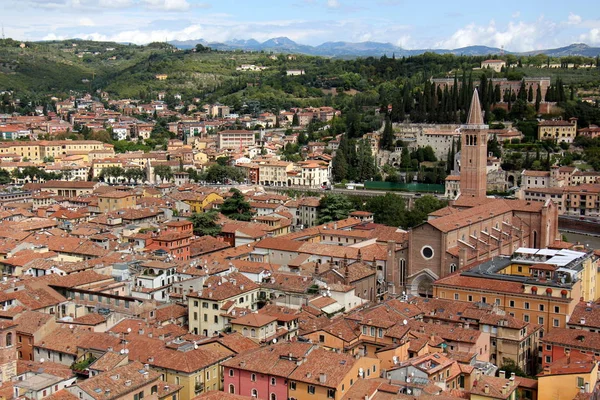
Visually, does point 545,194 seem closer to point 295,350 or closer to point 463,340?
point 463,340

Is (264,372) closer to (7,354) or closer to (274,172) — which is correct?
(7,354)

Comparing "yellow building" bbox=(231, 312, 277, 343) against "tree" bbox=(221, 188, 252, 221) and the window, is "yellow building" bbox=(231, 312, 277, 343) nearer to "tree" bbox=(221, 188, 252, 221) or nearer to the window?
the window

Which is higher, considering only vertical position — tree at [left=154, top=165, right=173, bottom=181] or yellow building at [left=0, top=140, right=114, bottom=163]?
yellow building at [left=0, top=140, right=114, bottom=163]

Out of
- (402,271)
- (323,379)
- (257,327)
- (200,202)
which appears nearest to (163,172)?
(200,202)

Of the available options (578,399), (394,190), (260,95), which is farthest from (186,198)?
(260,95)

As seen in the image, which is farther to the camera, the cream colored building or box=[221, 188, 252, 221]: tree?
the cream colored building

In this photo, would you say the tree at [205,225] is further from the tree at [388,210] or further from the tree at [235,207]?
the tree at [388,210]

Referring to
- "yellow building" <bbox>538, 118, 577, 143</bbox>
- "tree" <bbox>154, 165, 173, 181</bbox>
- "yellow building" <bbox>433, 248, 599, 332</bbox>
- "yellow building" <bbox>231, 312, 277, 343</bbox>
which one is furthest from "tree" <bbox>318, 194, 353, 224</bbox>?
"yellow building" <bbox>538, 118, 577, 143</bbox>
